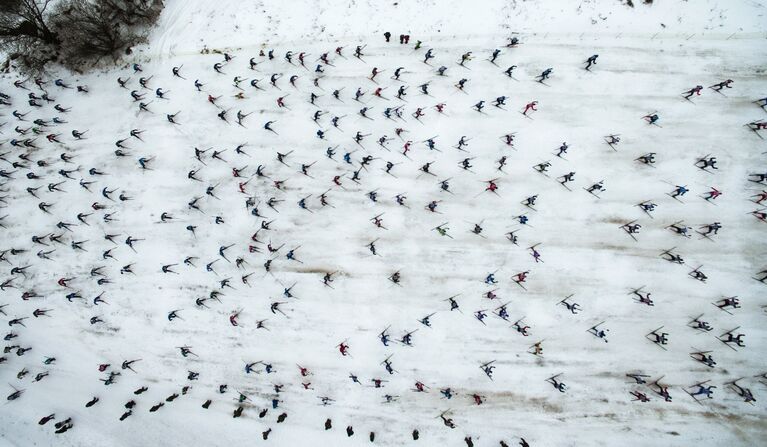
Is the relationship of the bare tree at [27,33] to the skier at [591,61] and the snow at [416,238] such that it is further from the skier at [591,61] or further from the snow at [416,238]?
the skier at [591,61]

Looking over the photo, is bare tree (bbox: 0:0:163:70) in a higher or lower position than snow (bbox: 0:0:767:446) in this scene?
higher

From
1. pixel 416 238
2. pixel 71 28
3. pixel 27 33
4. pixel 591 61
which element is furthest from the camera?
pixel 27 33

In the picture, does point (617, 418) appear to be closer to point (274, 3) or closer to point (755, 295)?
point (755, 295)

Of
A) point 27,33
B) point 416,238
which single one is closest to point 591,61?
point 416,238

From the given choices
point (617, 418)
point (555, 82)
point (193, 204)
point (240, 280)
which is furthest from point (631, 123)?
point (193, 204)

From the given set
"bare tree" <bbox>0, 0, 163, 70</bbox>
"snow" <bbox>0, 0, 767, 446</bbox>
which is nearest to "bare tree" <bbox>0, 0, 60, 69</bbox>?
"bare tree" <bbox>0, 0, 163, 70</bbox>

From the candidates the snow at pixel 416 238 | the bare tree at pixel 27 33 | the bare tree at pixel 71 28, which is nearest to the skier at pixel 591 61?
the snow at pixel 416 238

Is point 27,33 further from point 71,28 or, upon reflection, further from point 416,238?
point 416,238

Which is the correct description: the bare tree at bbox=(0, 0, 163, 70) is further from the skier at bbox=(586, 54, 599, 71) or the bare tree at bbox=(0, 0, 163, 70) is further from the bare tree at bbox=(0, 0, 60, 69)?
the skier at bbox=(586, 54, 599, 71)
